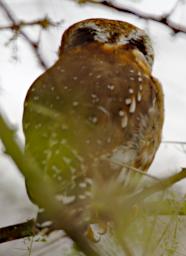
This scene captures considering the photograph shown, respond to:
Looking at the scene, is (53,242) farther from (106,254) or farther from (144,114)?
(144,114)

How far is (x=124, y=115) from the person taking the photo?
10.3 ft

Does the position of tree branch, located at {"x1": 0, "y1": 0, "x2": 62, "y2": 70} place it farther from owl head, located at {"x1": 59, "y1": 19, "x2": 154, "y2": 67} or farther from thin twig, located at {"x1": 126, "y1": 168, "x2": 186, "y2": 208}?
thin twig, located at {"x1": 126, "y1": 168, "x2": 186, "y2": 208}

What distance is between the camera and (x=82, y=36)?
3.59m

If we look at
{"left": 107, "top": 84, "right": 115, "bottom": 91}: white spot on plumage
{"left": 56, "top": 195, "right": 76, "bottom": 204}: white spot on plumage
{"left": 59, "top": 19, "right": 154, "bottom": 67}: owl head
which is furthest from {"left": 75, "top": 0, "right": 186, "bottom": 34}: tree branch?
{"left": 56, "top": 195, "right": 76, "bottom": 204}: white spot on plumage

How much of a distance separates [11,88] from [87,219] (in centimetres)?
186

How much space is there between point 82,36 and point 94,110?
2.01ft

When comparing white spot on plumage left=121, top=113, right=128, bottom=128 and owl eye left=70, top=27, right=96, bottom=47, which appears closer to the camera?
white spot on plumage left=121, top=113, right=128, bottom=128

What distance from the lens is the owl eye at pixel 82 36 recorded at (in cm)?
357

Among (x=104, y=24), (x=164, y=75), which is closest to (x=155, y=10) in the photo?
(x=164, y=75)

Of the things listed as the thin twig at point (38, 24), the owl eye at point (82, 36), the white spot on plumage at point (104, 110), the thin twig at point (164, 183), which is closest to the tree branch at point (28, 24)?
the thin twig at point (38, 24)

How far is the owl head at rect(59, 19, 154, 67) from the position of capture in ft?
11.6

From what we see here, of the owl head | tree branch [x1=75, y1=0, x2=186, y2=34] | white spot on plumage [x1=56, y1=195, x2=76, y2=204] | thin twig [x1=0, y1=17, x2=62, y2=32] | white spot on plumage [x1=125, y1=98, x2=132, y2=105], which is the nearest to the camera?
white spot on plumage [x1=56, y1=195, x2=76, y2=204]

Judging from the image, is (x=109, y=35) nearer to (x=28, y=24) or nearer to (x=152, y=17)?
(x=152, y=17)

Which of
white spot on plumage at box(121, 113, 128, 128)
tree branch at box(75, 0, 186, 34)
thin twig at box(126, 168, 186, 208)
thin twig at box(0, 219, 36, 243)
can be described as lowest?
thin twig at box(0, 219, 36, 243)
